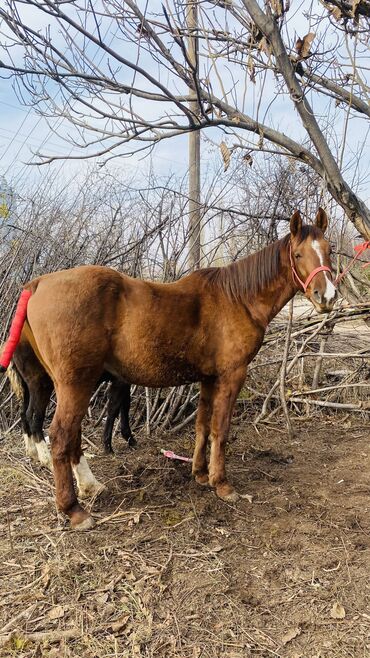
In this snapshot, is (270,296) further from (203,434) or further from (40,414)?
(40,414)

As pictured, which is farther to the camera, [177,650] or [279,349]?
[279,349]

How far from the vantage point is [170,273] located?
5.18 meters

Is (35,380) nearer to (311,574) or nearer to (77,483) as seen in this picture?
(77,483)

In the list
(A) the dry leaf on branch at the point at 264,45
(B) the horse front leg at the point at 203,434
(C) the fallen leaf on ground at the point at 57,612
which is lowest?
(C) the fallen leaf on ground at the point at 57,612

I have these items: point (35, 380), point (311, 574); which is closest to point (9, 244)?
point (35, 380)

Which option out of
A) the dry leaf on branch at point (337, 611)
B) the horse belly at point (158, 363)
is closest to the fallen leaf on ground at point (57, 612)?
the dry leaf on branch at point (337, 611)

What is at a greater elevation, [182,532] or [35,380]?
[35,380]

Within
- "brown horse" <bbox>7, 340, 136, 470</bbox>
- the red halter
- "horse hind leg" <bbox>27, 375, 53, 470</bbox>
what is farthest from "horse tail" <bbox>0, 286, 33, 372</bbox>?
the red halter

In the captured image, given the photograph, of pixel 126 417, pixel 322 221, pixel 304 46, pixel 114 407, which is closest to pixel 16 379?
pixel 114 407

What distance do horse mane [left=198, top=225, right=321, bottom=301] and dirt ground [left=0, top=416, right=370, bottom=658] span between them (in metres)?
1.42

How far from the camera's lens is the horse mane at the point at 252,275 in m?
3.39

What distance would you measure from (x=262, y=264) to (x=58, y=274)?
4.50 ft

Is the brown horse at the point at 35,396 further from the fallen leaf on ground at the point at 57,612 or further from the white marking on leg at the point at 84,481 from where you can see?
the fallen leaf on ground at the point at 57,612

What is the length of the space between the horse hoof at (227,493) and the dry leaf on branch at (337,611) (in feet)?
3.70
